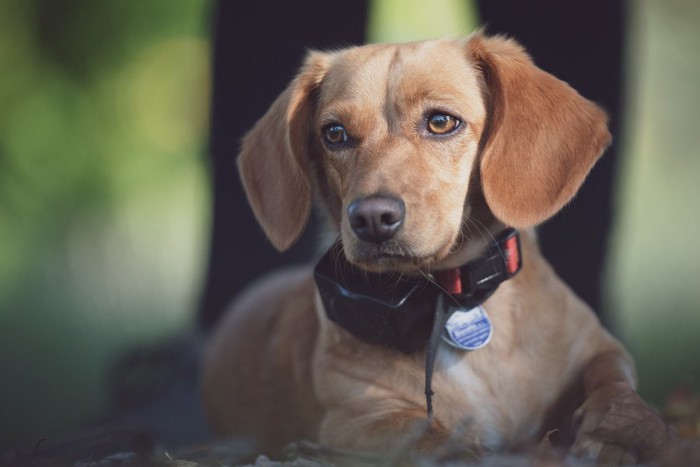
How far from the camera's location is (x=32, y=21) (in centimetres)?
583

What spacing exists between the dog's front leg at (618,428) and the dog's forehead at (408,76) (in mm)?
885

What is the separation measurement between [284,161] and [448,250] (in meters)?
0.65

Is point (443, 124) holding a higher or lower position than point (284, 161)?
higher

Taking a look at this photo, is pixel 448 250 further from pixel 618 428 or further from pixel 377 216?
pixel 618 428

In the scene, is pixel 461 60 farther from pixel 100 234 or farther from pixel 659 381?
pixel 100 234

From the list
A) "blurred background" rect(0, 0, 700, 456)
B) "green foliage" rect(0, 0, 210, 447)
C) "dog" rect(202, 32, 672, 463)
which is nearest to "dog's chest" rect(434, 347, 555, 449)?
"dog" rect(202, 32, 672, 463)

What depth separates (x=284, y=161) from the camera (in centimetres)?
281

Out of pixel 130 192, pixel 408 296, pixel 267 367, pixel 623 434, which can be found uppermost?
pixel 408 296

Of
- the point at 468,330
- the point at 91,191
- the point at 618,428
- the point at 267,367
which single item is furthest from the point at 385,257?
the point at 91,191

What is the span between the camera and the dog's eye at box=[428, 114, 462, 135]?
254 centimetres

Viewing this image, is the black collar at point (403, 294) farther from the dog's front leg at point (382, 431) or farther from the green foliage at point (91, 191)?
the green foliage at point (91, 191)

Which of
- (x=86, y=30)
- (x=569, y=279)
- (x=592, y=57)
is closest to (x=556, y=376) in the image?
(x=569, y=279)

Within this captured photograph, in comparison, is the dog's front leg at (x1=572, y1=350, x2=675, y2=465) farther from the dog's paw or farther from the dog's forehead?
the dog's forehead

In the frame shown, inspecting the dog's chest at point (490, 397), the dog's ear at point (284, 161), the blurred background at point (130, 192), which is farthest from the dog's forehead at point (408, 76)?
the blurred background at point (130, 192)
